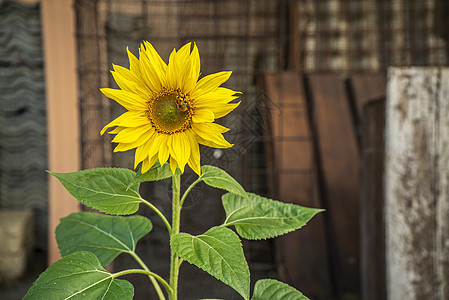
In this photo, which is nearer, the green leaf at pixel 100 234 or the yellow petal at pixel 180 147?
the yellow petal at pixel 180 147

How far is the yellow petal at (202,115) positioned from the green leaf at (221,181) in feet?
0.18

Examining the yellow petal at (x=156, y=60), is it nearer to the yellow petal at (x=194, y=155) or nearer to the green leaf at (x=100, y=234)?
the yellow petal at (x=194, y=155)

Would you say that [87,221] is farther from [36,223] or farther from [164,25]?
[164,25]

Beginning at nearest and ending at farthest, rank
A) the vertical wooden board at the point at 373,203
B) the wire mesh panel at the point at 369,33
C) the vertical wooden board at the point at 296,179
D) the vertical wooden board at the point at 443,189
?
the vertical wooden board at the point at 443,189 < the vertical wooden board at the point at 373,203 < the vertical wooden board at the point at 296,179 < the wire mesh panel at the point at 369,33

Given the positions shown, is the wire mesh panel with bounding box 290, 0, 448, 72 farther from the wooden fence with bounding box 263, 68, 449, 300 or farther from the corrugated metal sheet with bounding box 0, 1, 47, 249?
the corrugated metal sheet with bounding box 0, 1, 47, 249

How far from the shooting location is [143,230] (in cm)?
50

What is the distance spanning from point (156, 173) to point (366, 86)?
2.20 meters

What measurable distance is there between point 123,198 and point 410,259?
3.50 ft

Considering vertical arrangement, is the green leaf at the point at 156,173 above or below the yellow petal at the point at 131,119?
below

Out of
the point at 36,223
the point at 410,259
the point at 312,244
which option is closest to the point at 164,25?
the point at 36,223

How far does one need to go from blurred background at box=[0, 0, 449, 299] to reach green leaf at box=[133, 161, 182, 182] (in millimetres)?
1246

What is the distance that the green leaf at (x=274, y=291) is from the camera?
0.41m

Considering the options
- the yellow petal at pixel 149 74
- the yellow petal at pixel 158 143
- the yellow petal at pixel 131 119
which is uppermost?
the yellow petal at pixel 149 74

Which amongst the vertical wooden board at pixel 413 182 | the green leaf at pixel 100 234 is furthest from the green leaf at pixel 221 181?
the vertical wooden board at pixel 413 182
